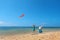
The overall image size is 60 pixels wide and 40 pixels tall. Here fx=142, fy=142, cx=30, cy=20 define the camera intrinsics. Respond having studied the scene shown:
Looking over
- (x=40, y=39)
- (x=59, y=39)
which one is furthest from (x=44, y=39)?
(x=59, y=39)

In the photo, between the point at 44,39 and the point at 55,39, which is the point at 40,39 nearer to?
the point at 44,39

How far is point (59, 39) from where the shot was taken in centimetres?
1174

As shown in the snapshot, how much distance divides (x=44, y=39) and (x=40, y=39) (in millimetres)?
371

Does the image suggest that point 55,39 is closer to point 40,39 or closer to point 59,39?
point 59,39

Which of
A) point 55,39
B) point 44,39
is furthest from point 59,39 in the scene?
point 44,39

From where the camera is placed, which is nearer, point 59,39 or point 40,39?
point 59,39

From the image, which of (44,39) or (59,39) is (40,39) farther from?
(59,39)

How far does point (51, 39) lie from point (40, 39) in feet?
3.36

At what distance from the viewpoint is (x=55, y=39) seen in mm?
11875

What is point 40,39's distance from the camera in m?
12.6

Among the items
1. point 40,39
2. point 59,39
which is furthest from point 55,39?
point 40,39

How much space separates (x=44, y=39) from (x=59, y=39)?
4.48 ft

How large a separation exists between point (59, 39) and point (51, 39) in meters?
0.71

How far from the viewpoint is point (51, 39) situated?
12109 mm
